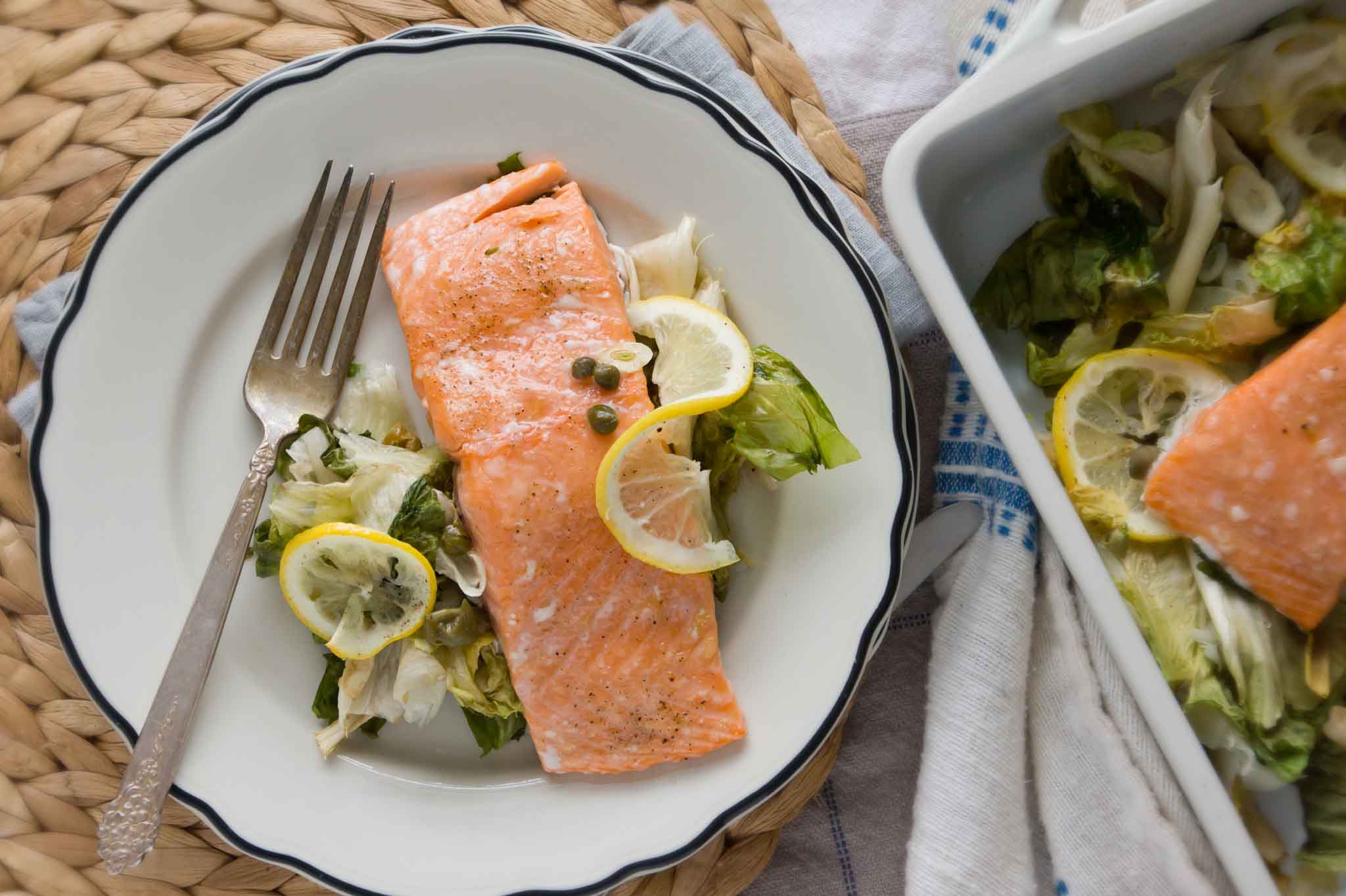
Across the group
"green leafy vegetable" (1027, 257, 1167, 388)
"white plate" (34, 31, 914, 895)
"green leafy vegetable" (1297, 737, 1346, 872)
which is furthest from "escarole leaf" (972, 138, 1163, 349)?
"green leafy vegetable" (1297, 737, 1346, 872)

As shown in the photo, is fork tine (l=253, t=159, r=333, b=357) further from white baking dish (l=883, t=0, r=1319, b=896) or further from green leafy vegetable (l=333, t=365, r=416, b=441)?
white baking dish (l=883, t=0, r=1319, b=896)

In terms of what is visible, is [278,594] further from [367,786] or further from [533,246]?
[533,246]

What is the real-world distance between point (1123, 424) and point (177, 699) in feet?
5.93

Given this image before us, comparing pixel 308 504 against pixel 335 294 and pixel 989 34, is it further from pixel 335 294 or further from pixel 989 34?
pixel 989 34

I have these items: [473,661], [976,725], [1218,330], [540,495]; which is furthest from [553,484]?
[1218,330]

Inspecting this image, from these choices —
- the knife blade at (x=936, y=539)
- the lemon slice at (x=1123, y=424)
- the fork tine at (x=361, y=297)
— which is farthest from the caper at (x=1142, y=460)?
the fork tine at (x=361, y=297)

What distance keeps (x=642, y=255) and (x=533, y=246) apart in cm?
22

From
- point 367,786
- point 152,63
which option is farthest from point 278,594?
point 152,63

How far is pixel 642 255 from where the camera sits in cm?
196

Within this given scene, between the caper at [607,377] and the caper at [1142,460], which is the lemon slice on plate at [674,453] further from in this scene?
the caper at [1142,460]

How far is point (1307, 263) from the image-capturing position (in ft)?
5.40

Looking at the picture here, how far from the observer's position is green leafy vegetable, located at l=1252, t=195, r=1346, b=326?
64.2 inches

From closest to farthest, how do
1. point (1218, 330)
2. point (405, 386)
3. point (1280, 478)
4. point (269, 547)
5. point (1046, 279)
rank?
point (1280, 478) < point (1218, 330) < point (1046, 279) < point (269, 547) < point (405, 386)

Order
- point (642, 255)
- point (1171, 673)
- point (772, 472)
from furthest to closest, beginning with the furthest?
1. point (642, 255)
2. point (772, 472)
3. point (1171, 673)
